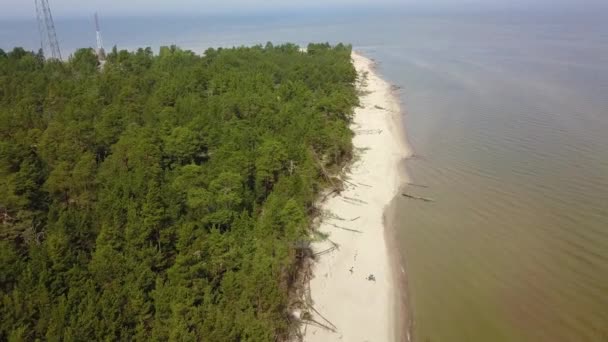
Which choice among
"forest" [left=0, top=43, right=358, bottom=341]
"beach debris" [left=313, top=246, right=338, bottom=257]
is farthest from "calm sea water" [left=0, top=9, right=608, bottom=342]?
"forest" [left=0, top=43, right=358, bottom=341]

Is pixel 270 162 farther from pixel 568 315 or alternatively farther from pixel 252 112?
pixel 568 315

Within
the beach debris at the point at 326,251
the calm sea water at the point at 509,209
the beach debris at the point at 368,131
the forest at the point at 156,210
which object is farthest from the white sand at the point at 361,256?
the forest at the point at 156,210

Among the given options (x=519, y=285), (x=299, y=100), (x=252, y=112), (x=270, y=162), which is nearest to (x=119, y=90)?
(x=252, y=112)

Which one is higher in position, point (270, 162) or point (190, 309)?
point (270, 162)

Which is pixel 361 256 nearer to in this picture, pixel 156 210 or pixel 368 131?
pixel 156 210

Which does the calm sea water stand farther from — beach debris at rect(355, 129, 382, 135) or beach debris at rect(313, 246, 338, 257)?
beach debris at rect(313, 246, 338, 257)

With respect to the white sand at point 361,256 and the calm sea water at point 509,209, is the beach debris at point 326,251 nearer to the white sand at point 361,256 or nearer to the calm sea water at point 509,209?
the white sand at point 361,256
